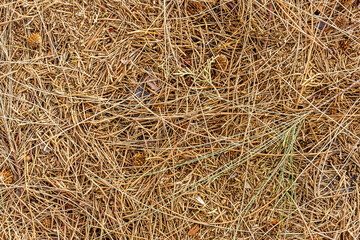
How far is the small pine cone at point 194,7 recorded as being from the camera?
1591 millimetres

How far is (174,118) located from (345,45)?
140 cm

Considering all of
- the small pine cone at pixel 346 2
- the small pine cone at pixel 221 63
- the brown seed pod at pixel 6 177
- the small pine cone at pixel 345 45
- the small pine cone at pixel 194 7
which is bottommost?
the brown seed pod at pixel 6 177

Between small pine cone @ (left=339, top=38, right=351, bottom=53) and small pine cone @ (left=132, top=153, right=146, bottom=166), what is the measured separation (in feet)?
5.62

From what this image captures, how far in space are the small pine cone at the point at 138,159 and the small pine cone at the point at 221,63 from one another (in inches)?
34.0

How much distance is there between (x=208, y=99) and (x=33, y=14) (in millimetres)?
1440

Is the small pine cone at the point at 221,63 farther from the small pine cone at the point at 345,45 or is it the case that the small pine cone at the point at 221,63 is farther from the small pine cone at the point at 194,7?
the small pine cone at the point at 345,45

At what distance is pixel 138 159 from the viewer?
62.1 inches

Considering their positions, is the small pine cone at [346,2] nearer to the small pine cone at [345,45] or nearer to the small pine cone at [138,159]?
the small pine cone at [345,45]

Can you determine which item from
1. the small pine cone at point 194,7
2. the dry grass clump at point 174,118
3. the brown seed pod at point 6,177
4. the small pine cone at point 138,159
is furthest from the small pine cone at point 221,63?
the brown seed pod at point 6,177

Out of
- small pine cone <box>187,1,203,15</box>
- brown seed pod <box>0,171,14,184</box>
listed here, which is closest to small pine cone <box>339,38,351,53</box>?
small pine cone <box>187,1,203,15</box>

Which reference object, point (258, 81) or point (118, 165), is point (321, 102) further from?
point (118, 165)

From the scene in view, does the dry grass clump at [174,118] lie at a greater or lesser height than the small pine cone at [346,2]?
lesser

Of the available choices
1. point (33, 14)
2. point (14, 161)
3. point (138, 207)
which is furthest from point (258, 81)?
point (14, 161)

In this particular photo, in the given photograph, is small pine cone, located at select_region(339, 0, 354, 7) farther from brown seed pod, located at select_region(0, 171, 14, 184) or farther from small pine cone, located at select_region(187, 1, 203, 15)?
brown seed pod, located at select_region(0, 171, 14, 184)
